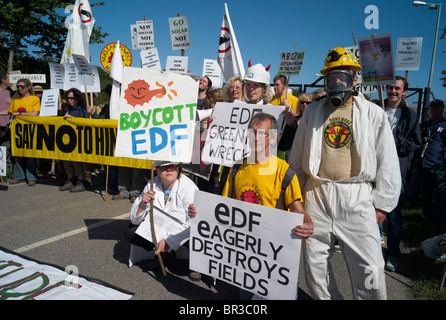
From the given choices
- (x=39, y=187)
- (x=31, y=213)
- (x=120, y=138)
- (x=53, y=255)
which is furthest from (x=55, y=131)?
(x=120, y=138)

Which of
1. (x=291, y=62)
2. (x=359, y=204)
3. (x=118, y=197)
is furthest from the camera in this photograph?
(x=291, y=62)

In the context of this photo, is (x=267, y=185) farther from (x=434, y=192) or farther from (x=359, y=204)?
(x=434, y=192)

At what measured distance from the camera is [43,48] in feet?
71.8

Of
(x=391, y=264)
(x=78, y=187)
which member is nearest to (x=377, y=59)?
(x=391, y=264)

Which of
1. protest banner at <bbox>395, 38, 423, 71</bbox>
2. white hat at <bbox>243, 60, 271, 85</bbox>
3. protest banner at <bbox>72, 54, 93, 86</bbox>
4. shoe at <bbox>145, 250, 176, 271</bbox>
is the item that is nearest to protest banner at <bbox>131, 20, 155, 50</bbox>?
protest banner at <bbox>72, 54, 93, 86</bbox>

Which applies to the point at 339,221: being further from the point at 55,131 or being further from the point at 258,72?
the point at 55,131

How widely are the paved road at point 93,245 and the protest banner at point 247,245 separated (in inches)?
22.5

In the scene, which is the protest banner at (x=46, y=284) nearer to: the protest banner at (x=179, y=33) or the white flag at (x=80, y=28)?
the white flag at (x=80, y=28)

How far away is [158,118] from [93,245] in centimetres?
202

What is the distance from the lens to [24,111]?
6.88 m

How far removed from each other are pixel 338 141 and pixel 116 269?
2593 mm

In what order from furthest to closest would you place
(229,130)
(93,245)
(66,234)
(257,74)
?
1. (66,234)
2. (93,245)
3. (257,74)
4. (229,130)

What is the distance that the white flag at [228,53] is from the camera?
4426mm

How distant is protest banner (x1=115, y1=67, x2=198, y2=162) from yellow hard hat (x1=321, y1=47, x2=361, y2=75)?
4.06 feet
